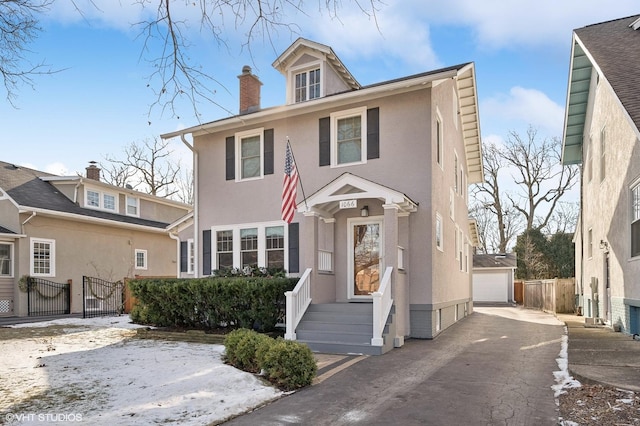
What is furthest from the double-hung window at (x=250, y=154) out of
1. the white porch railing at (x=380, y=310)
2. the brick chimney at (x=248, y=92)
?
the white porch railing at (x=380, y=310)

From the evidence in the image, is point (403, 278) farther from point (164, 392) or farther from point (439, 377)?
point (164, 392)

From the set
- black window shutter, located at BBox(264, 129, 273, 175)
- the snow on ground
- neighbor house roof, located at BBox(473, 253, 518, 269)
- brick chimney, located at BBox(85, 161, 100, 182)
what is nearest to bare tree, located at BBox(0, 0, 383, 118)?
the snow on ground

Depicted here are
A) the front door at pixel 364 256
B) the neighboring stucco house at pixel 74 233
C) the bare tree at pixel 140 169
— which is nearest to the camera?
the front door at pixel 364 256

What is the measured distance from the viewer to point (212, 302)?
1113cm

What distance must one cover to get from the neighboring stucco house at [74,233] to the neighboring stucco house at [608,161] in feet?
41.1

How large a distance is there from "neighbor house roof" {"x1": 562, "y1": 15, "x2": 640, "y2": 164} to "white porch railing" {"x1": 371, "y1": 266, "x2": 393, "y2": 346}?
5.45m

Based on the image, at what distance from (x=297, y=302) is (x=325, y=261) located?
1.70m

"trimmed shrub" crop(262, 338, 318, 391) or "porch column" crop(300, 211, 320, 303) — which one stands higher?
"porch column" crop(300, 211, 320, 303)

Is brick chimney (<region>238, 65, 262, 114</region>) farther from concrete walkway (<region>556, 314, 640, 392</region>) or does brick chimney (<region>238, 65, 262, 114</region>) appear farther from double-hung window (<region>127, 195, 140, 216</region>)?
concrete walkway (<region>556, 314, 640, 392</region>)

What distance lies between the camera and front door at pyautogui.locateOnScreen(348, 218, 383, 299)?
469 inches

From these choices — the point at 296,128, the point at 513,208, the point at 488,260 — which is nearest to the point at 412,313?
the point at 296,128

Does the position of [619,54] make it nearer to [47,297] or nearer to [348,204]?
[348,204]

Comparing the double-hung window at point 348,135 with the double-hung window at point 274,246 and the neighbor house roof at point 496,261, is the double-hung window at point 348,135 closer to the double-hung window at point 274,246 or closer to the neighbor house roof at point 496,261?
the double-hung window at point 274,246

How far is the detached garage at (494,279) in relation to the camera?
28.0 meters
